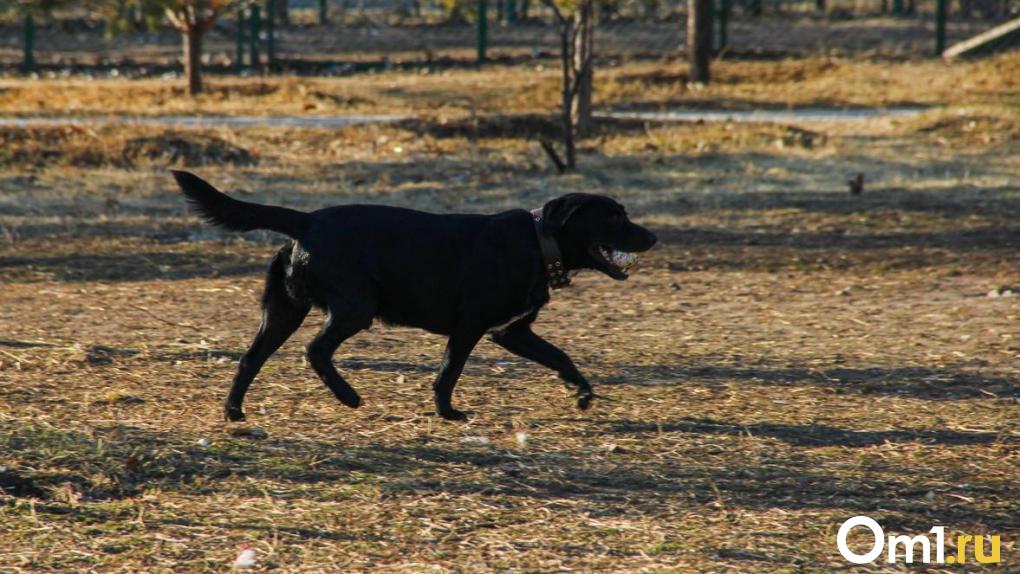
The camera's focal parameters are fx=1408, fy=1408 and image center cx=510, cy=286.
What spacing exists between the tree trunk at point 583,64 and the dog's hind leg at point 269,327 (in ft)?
30.6

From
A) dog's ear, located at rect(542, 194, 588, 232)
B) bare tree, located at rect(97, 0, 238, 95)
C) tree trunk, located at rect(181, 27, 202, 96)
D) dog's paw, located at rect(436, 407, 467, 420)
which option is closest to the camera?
dog's ear, located at rect(542, 194, 588, 232)

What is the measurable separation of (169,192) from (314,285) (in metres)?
7.90

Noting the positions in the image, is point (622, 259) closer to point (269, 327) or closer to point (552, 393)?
point (552, 393)

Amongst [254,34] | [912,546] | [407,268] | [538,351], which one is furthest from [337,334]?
[254,34]

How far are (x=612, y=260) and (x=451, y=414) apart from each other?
0.99 m

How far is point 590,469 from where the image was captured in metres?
5.48

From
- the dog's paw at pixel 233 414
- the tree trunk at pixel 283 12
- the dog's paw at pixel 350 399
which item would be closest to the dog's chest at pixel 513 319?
the dog's paw at pixel 350 399

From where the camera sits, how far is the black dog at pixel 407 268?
5.89 metres

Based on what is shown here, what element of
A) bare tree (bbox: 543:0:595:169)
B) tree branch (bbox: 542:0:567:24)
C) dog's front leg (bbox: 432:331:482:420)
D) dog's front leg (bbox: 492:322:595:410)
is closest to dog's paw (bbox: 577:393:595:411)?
dog's front leg (bbox: 492:322:595:410)

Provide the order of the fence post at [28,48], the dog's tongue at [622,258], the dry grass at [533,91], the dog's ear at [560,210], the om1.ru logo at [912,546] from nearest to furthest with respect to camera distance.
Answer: the om1.ru logo at [912,546] < the dog's ear at [560,210] < the dog's tongue at [622,258] < the dry grass at [533,91] < the fence post at [28,48]

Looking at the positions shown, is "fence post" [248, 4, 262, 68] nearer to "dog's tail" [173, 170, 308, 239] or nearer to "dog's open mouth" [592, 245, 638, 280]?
"dog's tail" [173, 170, 308, 239]

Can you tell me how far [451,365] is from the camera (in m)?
6.07

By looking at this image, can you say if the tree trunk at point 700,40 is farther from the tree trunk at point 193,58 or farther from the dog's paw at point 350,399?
the dog's paw at point 350,399

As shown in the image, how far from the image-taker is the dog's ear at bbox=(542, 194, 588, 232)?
5.99 metres
